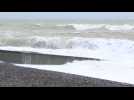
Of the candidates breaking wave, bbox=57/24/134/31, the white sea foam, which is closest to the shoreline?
the white sea foam

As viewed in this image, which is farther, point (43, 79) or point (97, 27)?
point (97, 27)

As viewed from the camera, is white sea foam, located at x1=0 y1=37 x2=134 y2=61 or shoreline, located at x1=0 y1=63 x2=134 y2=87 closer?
shoreline, located at x1=0 y1=63 x2=134 y2=87

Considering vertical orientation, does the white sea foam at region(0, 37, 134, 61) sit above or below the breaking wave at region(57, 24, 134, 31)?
below

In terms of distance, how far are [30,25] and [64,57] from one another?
429 millimetres

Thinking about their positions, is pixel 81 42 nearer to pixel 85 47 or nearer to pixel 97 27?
pixel 85 47

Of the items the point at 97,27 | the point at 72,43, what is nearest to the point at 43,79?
the point at 72,43

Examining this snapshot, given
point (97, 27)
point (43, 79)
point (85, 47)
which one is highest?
point (97, 27)

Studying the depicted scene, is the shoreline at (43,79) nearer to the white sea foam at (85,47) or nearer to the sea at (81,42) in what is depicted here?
the sea at (81,42)

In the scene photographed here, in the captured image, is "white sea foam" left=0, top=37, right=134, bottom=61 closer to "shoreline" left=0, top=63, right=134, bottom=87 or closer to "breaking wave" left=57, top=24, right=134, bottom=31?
"breaking wave" left=57, top=24, right=134, bottom=31

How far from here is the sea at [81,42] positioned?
3.22 m

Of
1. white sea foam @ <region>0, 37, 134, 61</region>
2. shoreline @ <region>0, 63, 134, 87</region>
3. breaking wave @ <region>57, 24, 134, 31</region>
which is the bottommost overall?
shoreline @ <region>0, 63, 134, 87</region>

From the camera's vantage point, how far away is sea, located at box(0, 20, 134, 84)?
3223 mm

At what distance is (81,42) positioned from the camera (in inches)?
130

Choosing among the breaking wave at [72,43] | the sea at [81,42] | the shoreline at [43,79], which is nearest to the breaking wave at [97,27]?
the sea at [81,42]
